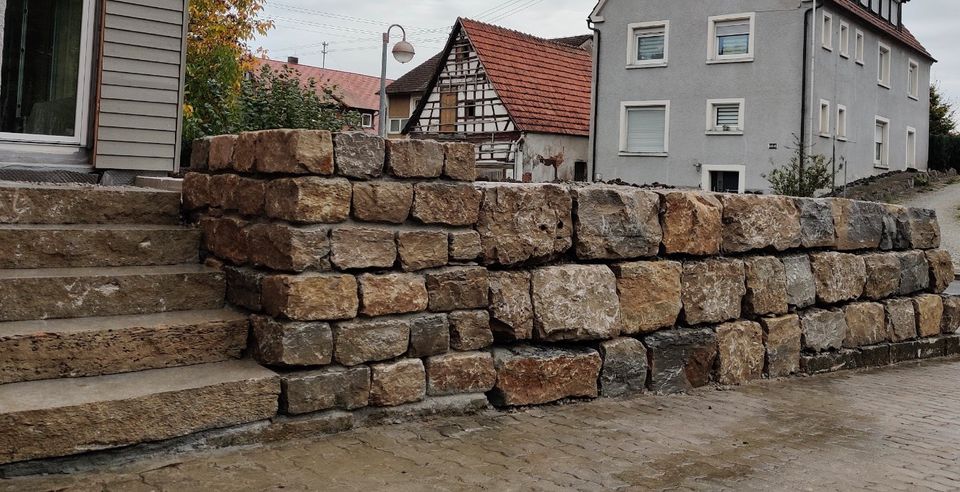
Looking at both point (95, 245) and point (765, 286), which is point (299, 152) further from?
point (765, 286)

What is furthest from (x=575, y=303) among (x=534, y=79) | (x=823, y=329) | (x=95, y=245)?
(x=534, y=79)

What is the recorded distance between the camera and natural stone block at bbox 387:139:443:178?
419 centimetres

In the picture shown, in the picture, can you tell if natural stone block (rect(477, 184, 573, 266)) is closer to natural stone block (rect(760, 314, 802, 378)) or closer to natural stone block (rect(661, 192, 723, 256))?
natural stone block (rect(661, 192, 723, 256))

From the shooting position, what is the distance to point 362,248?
4039 millimetres

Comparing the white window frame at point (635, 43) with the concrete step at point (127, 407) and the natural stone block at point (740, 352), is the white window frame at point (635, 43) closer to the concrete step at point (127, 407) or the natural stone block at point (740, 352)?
the natural stone block at point (740, 352)

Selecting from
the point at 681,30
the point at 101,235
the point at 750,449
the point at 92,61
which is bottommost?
the point at 750,449

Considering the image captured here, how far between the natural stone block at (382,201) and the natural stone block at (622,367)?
5.24 ft

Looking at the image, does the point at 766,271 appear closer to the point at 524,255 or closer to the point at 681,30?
the point at 524,255

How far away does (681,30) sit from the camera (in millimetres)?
25250

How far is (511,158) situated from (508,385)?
78.6 ft

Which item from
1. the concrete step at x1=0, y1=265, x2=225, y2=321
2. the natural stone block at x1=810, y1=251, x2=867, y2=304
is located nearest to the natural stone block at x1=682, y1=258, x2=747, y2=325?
the natural stone block at x1=810, y1=251, x2=867, y2=304

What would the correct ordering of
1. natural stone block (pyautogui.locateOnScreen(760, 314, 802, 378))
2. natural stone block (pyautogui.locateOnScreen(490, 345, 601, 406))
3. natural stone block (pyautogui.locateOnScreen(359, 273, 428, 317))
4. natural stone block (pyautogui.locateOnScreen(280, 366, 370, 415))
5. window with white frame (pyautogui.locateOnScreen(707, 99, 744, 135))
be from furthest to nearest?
window with white frame (pyautogui.locateOnScreen(707, 99, 744, 135)) → natural stone block (pyautogui.locateOnScreen(760, 314, 802, 378)) → natural stone block (pyautogui.locateOnScreen(490, 345, 601, 406)) → natural stone block (pyautogui.locateOnScreen(359, 273, 428, 317)) → natural stone block (pyautogui.locateOnScreen(280, 366, 370, 415))

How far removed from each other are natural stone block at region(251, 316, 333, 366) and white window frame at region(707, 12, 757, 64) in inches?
886

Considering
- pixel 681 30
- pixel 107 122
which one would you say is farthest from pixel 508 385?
pixel 681 30
